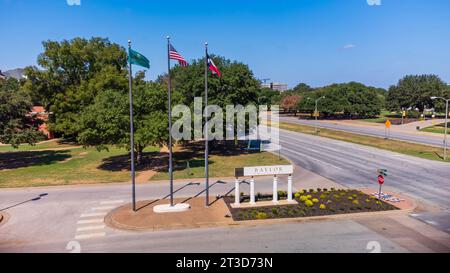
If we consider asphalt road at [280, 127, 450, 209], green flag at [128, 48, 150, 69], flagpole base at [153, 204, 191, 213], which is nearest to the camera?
green flag at [128, 48, 150, 69]

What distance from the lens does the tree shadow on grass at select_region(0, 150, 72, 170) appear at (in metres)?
34.5

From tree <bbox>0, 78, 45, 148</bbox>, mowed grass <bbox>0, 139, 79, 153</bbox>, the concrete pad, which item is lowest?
the concrete pad

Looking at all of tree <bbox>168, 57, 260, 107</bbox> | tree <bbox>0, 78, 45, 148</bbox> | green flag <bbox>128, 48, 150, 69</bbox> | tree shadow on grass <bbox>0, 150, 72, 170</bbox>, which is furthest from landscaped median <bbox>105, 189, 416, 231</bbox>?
tree shadow on grass <bbox>0, 150, 72, 170</bbox>

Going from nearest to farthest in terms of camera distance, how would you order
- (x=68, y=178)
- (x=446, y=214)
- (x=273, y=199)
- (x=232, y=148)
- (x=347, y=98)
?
(x=446, y=214), (x=273, y=199), (x=68, y=178), (x=232, y=148), (x=347, y=98)

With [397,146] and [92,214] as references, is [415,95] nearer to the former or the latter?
[397,146]

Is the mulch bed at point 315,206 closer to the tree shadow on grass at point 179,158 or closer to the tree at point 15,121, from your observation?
the tree shadow on grass at point 179,158

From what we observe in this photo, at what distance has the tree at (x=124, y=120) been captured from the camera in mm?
27109

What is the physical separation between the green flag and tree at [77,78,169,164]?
Answer: 10067 millimetres

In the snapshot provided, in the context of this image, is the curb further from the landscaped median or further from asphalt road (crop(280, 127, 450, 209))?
asphalt road (crop(280, 127, 450, 209))

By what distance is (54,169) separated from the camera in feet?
104

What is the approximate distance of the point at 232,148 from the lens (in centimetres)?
4475
